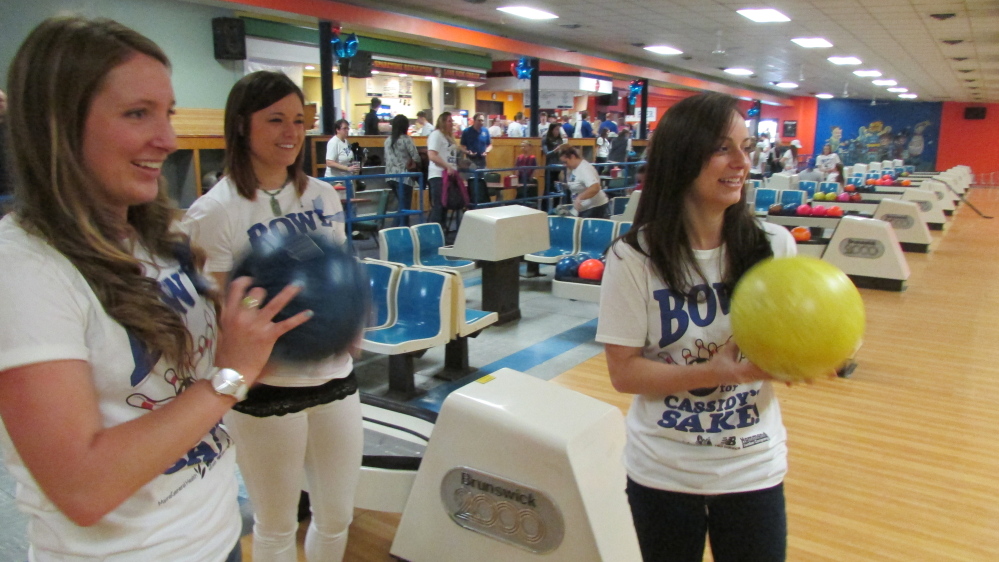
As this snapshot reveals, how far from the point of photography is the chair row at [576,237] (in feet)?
16.2

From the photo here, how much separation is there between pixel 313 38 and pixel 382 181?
3257 millimetres

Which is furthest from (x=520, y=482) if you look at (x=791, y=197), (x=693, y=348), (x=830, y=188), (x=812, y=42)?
(x=812, y=42)

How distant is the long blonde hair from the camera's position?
68 cm

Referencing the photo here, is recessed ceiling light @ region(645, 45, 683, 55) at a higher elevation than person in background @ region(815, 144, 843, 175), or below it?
higher

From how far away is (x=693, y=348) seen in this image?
109 cm

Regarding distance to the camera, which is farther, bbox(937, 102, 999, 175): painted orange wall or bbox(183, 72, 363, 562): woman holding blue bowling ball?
bbox(937, 102, 999, 175): painted orange wall

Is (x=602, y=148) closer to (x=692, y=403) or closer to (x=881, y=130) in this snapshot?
(x=692, y=403)

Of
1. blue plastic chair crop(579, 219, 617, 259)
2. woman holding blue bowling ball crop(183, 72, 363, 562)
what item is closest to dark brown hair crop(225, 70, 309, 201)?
woman holding blue bowling ball crop(183, 72, 363, 562)

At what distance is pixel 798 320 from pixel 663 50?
12039 mm

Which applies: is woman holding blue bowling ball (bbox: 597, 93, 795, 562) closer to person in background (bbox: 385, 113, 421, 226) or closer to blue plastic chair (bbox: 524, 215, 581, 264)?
blue plastic chair (bbox: 524, 215, 581, 264)

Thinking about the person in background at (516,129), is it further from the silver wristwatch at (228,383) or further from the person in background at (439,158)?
the silver wristwatch at (228,383)

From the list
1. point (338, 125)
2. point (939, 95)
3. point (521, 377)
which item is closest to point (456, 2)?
point (338, 125)

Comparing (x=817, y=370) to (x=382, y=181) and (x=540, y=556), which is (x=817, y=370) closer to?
(x=540, y=556)

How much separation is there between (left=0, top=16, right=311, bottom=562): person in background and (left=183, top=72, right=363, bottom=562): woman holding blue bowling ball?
47 centimetres
